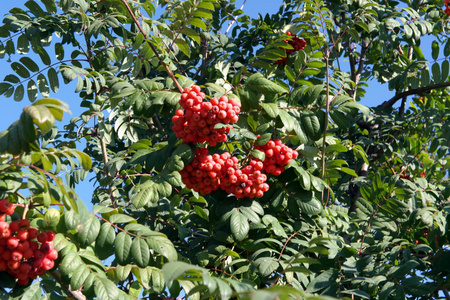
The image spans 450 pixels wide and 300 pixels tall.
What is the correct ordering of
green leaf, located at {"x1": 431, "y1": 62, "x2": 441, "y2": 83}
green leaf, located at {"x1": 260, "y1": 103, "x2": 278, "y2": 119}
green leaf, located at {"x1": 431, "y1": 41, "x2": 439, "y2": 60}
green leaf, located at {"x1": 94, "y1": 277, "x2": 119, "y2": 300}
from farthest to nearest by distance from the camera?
green leaf, located at {"x1": 431, "y1": 62, "x2": 441, "y2": 83}
green leaf, located at {"x1": 431, "y1": 41, "x2": 439, "y2": 60}
green leaf, located at {"x1": 260, "y1": 103, "x2": 278, "y2": 119}
green leaf, located at {"x1": 94, "y1": 277, "x2": 119, "y2": 300}

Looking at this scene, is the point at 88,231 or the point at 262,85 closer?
the point at 88,231

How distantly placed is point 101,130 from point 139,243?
78.9 inches

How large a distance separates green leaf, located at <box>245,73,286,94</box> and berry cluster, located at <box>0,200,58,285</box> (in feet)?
4.53

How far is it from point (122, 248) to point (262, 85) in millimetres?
1213

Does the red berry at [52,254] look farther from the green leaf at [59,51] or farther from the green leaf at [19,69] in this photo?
the green leaf at [59,51]

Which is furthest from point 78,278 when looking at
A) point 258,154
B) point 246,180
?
point 258,154

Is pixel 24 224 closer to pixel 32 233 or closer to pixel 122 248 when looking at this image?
pixel 32 233

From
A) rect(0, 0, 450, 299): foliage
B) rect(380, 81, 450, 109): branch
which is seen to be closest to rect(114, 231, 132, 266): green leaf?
rect(0, 0, 450, 299): foliage

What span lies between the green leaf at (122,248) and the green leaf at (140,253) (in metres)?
0.03

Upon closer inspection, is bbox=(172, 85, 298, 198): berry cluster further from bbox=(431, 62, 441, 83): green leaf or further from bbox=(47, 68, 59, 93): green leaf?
bbox=(431, 62, 441, 83): green leaf

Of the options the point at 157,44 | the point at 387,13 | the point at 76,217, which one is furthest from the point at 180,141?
the point at 387,13

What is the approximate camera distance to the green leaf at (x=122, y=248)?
236 cm

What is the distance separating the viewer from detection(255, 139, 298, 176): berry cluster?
2.82 m

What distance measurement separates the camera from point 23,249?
2.19 m
